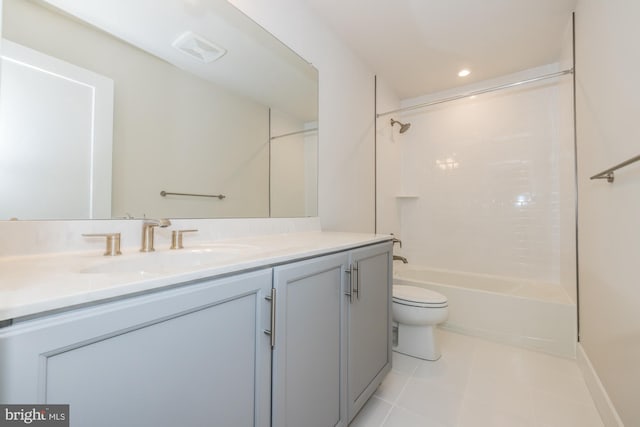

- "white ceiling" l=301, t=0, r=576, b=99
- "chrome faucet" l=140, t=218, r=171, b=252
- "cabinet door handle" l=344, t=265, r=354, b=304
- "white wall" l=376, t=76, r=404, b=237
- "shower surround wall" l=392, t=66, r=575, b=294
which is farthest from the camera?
"white wall" l=376, t=76, r=404, b=237

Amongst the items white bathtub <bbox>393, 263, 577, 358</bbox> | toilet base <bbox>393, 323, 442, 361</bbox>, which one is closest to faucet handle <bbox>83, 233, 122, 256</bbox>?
toilet base <bbox>393, 323, 442, 361</bbox>

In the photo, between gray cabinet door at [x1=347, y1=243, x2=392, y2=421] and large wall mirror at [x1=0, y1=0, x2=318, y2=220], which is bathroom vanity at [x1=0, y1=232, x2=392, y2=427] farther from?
large wall mirror at [x1=0, y1=0, x2=318, y2=220]

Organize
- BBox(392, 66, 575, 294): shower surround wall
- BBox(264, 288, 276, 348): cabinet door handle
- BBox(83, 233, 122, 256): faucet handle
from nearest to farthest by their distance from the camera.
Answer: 1. BBox(264, 288, 276, 348): cabinet door handle
2. BBox(83, 233, 122, 256): faucet handle
3. BBox(392, 66, 575, 294): shower surround wall

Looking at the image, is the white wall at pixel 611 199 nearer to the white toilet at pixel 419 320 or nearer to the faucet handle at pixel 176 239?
the white toilet at pixel 419 320

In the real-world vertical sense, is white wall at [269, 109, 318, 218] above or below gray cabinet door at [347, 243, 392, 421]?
above

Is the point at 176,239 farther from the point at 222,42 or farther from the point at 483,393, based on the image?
the point at 483,393

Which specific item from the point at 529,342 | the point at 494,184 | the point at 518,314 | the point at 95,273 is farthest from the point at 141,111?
the point at 494,184

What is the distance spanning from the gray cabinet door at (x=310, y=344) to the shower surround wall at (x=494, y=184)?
6.52ft

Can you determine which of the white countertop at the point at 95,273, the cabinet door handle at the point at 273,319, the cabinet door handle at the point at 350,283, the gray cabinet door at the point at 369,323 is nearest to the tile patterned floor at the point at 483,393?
the gray cabinet door at the point at 369,323

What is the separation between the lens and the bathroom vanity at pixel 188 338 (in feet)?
1.42

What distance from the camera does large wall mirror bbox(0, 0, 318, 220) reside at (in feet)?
2.68

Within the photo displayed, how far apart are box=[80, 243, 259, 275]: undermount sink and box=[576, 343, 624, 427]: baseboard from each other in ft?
5.60

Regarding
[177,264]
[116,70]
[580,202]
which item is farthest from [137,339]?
[580,202]

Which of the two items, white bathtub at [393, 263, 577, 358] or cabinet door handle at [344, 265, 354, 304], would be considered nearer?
cabinet door handle at [344, 265, 354, 304]
